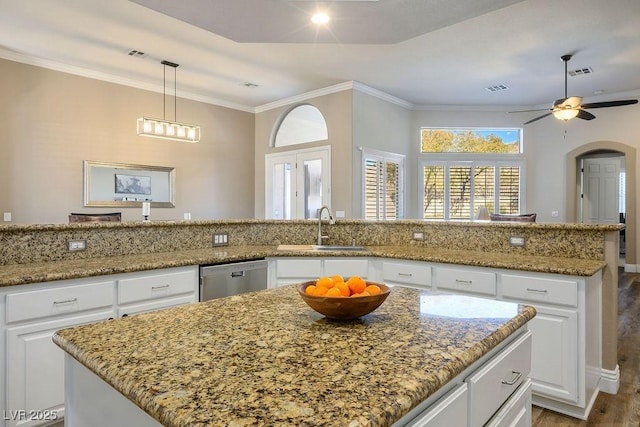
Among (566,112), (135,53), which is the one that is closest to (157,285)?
(135,53)

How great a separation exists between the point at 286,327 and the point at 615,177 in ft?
29.9

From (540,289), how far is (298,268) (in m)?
1.63

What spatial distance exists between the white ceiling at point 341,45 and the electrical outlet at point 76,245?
1.57m

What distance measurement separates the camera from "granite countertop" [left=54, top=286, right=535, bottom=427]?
661mm

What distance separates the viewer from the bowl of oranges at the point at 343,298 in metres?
1.08

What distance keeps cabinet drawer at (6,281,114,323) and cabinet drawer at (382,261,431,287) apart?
186 centimetres

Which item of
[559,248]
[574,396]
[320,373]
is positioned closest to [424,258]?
[559,248]

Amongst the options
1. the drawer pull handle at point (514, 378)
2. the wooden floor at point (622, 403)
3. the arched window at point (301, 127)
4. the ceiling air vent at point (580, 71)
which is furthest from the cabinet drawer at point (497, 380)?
the ceiling air vent at point (580, 71)

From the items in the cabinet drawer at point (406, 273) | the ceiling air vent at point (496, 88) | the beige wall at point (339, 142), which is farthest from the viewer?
the ceiling air vent at point (496, 88)

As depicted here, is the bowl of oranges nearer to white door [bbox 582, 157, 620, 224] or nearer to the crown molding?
the crown molding

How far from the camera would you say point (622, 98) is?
655 centimetres

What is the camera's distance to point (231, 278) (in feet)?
8.77

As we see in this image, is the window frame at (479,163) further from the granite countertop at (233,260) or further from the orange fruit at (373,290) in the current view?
the orange fruit at (373,290)

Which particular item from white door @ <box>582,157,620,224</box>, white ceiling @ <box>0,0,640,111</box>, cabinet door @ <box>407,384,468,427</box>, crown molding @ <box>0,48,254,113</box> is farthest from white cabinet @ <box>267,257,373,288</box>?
A: white door @ <box>582,157,620,224</box>
